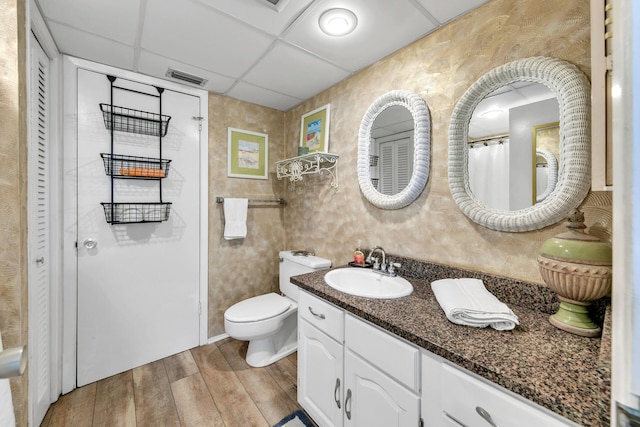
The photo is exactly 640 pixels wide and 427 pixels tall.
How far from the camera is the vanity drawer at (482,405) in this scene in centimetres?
61

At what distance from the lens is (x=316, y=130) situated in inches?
84.3

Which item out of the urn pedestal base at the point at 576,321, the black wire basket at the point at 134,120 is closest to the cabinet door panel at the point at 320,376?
the urn pedestal base at the point at 576,321

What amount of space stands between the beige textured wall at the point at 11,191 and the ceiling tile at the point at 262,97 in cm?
130

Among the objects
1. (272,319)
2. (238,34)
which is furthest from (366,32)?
(272,319)

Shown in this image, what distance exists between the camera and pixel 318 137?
212 centimetres

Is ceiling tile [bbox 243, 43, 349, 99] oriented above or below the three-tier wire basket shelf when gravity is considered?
above

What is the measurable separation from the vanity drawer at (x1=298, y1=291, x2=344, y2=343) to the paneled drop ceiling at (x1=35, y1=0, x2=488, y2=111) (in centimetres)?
146

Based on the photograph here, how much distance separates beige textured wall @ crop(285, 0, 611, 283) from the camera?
102 cm

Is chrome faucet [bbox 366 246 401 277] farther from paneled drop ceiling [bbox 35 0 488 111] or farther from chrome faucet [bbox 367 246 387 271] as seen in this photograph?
paneled drop ceiling [bbox 35 0 488 111]

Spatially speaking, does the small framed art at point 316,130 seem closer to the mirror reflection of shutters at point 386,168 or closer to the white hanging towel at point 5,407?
the mirror reflection of shutters at point 386,168

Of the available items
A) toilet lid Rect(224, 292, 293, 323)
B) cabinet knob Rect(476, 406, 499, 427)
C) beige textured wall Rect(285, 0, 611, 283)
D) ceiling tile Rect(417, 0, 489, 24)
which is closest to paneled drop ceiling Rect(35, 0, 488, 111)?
ceiling tile Rect(417, 0, 489, 24)

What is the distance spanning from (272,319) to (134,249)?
44.7 inches

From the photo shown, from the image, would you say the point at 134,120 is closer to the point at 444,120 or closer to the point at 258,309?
the point at 258,309

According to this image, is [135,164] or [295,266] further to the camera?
[295,266]
